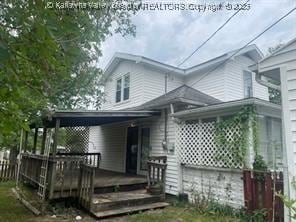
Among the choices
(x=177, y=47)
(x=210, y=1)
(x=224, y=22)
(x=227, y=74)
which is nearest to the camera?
(x=210, y=1)

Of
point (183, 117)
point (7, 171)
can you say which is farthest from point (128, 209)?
point (7, 171)

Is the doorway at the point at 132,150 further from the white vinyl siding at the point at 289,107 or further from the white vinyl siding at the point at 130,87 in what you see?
the white vinyl siding at the point at 289,107

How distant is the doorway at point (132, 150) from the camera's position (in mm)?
11005

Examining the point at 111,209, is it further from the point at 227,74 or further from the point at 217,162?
the point at 227,74

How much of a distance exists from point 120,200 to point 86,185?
97 centimetres

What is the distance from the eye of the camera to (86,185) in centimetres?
658

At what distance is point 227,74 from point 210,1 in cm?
563

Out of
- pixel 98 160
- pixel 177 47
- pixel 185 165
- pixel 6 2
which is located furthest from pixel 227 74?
pixel 6 2

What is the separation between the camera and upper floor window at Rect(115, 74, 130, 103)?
Answer: 498 inches

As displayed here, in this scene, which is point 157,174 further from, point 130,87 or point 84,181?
point 130,87

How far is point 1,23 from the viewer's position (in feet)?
8.43

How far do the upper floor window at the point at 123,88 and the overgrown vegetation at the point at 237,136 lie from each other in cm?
651

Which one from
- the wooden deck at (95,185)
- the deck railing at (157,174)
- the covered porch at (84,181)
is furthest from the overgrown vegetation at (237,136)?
the wooden deck at (95,185)

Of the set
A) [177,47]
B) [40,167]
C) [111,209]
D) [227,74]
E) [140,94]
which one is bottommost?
[111,209]
